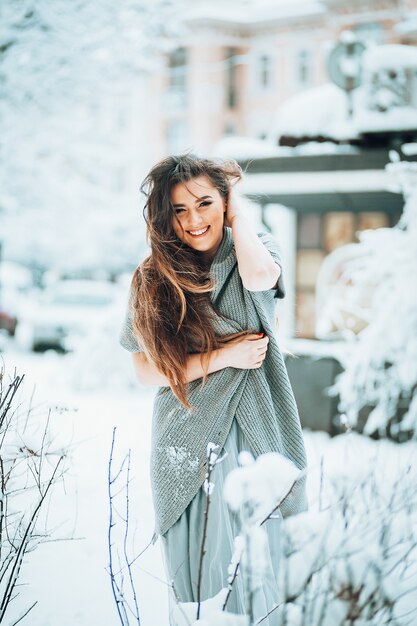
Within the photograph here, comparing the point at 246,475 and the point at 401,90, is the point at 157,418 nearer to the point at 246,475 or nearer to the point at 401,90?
the point at 246,475

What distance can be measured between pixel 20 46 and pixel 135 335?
5902mm

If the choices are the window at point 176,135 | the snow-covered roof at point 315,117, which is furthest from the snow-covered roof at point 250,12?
the snow-covered roof at point 315,117

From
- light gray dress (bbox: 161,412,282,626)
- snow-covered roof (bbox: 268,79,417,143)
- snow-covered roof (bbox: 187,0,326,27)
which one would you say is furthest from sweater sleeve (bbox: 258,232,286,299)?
snow-covered roof (bbox: 187,0,326,27)

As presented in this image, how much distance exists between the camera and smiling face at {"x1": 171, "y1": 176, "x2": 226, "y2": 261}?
1.90 m

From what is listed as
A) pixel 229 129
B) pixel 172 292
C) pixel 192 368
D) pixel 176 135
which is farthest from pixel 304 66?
pixel 192 368

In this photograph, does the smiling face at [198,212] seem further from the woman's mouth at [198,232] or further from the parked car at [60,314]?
the parked car at [60,314]

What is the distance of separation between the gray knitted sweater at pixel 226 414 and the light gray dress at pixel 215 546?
5 centimetres

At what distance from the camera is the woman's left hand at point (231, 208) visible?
1.96 metres

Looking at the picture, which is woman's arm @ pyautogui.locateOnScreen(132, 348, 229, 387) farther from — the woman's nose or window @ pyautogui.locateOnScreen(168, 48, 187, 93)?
window @ pyautogui.locateOnScreen(168, 48, 187, 93)

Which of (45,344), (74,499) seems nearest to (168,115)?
(45,344)

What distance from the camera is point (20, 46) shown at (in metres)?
6.56

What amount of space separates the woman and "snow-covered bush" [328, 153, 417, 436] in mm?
2839

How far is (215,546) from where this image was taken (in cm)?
184

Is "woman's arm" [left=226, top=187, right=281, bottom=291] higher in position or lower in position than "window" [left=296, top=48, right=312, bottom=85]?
lower
